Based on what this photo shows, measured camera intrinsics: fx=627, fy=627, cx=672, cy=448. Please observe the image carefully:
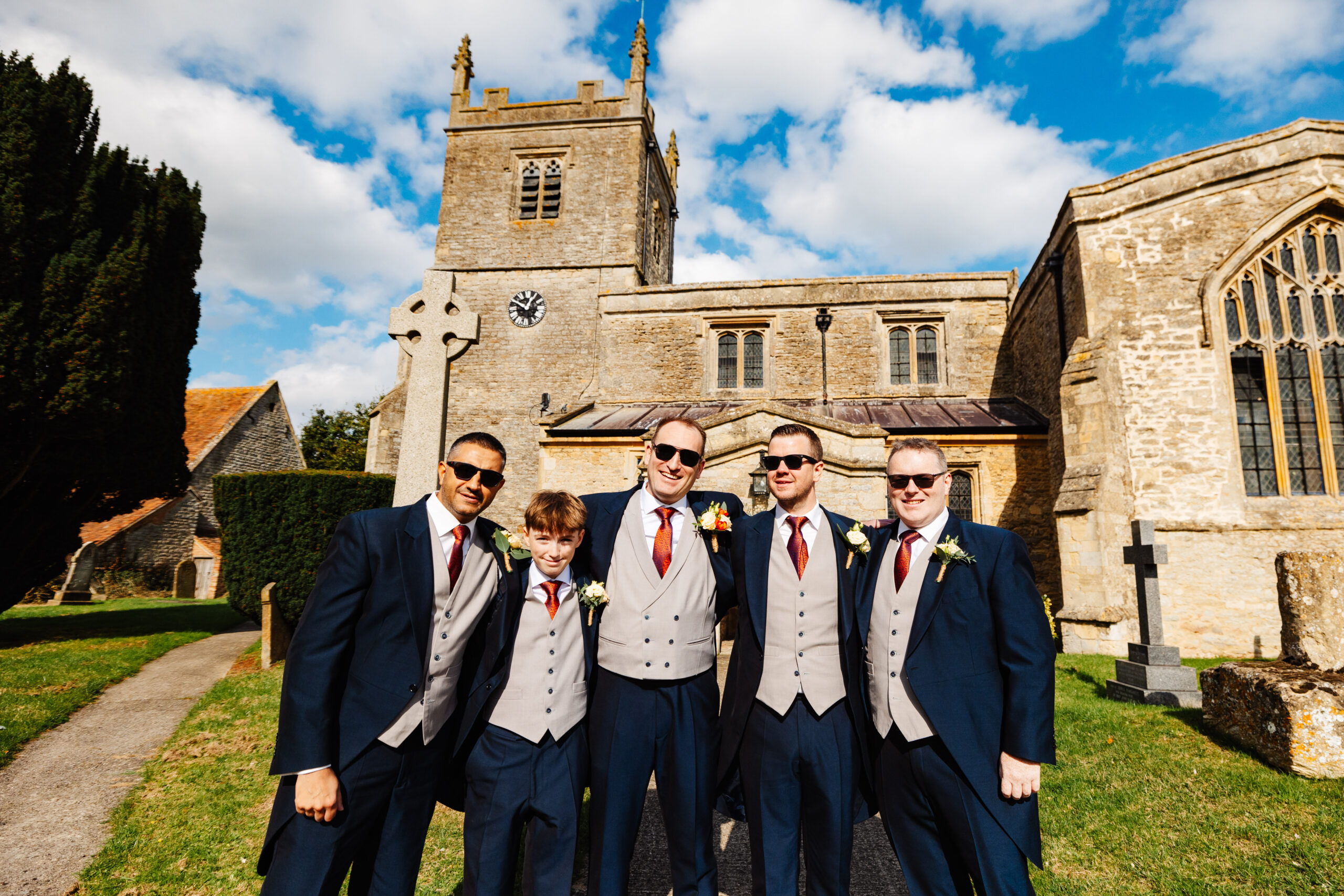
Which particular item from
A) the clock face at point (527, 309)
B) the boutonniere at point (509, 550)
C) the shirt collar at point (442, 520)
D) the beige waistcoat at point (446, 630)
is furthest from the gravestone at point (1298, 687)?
the clock face at point (527, 309)

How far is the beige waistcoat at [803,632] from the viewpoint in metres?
2.60

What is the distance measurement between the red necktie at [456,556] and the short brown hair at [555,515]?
10.8 inches

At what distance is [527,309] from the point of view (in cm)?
1969

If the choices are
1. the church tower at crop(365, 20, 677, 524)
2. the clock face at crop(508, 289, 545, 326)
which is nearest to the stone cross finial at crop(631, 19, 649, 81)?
the church tower at crop(365, 20, 677, 524)

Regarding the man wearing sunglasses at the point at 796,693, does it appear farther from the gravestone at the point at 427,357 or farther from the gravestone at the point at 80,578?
the gravestone at the point at 80,578

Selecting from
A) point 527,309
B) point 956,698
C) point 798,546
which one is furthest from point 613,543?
point 527,309

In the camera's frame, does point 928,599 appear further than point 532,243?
No

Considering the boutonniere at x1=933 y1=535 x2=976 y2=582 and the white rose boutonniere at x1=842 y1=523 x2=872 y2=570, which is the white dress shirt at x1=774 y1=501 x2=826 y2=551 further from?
the boutonniere at x1=933 y1=535 x2=976 y2=582

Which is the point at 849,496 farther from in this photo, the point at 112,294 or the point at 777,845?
the point at 112,294

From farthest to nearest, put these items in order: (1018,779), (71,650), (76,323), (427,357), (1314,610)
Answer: (76,323) → (71,650) → (427,357) → (1314,610) → (1018,779)

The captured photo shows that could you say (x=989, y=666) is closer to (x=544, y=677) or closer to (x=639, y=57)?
(x=544, y=677)

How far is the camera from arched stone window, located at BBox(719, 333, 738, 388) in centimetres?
1772

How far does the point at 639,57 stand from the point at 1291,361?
19940 millimetres

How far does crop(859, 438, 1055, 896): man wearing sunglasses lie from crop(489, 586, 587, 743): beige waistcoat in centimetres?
122
